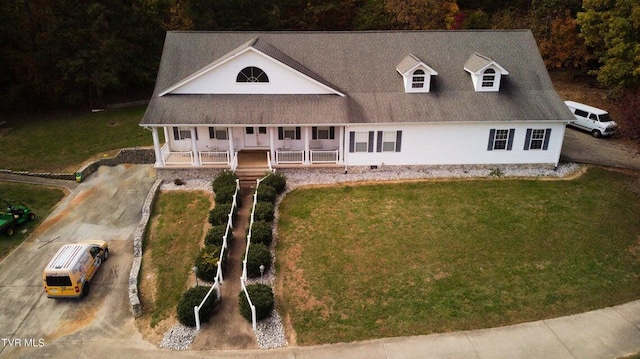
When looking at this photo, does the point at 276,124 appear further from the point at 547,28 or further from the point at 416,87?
the point at 547,28

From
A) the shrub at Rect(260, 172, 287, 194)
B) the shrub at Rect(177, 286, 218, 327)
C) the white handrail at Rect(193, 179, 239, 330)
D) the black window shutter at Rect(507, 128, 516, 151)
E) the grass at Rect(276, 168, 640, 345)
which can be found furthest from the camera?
the black window shutter at Rect(507, 128, 516, 151)

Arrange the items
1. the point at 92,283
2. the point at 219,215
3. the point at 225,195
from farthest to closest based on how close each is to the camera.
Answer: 1. the point at 225,195
2. the point at 219,215
3. the point at 92,283

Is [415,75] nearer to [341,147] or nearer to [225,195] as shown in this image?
[341,147]

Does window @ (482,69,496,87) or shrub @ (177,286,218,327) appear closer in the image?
shrub @ (177,286,218,327)

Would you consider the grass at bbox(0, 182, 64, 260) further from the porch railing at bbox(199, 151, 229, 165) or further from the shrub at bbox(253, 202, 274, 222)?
the shrub at bbox(253, 202, 274, 222)

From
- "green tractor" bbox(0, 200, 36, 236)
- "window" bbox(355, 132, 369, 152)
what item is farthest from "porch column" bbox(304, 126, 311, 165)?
"green tractor" bbox(0, 200, 36, 236)

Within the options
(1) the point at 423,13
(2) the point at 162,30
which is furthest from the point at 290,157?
(2) the point at 162,30
